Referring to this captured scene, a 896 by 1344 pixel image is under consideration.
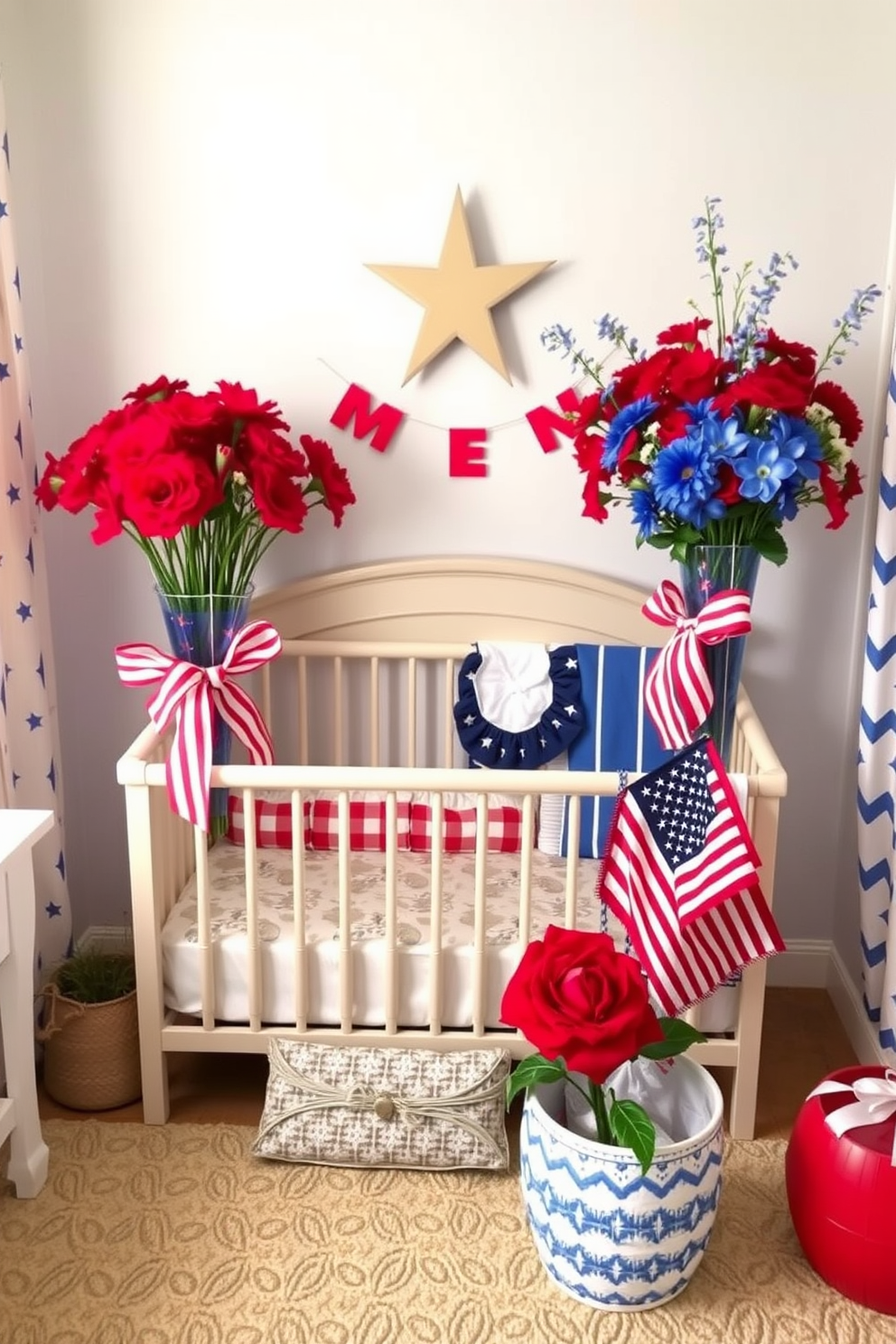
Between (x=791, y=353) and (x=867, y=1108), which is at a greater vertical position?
(x=791, y=353)

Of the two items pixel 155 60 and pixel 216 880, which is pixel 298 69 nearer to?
pixel 155 60

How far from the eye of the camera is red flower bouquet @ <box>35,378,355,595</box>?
6.27 feet

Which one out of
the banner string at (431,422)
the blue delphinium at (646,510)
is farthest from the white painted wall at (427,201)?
the blue delphinium at (646,510)

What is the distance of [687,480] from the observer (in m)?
1.84

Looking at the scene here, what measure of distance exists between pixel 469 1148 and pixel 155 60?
2.04 m

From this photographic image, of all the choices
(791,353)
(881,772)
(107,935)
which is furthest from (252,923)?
(791,353)

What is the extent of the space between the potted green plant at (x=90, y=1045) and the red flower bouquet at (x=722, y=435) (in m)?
1.24

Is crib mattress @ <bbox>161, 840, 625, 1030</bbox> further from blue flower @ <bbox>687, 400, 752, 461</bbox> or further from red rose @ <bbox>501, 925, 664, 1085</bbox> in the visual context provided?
blue flower @ <bbox>687, 400, 752, 461</bbox>

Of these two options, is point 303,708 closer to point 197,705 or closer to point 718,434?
point 197,705

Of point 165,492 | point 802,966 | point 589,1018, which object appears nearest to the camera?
point 589,1018

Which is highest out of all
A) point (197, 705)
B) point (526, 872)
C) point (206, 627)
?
point (206, 627)

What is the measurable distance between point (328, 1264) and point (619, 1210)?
46 centimetres

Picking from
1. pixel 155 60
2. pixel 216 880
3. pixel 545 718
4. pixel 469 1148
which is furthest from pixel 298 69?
pixel 469 1148

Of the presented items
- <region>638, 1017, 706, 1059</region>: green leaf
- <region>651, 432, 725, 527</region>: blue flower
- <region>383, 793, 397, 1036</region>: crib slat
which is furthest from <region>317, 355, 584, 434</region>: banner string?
<region>638, 1017, 706, 1059</region>: green leaf
